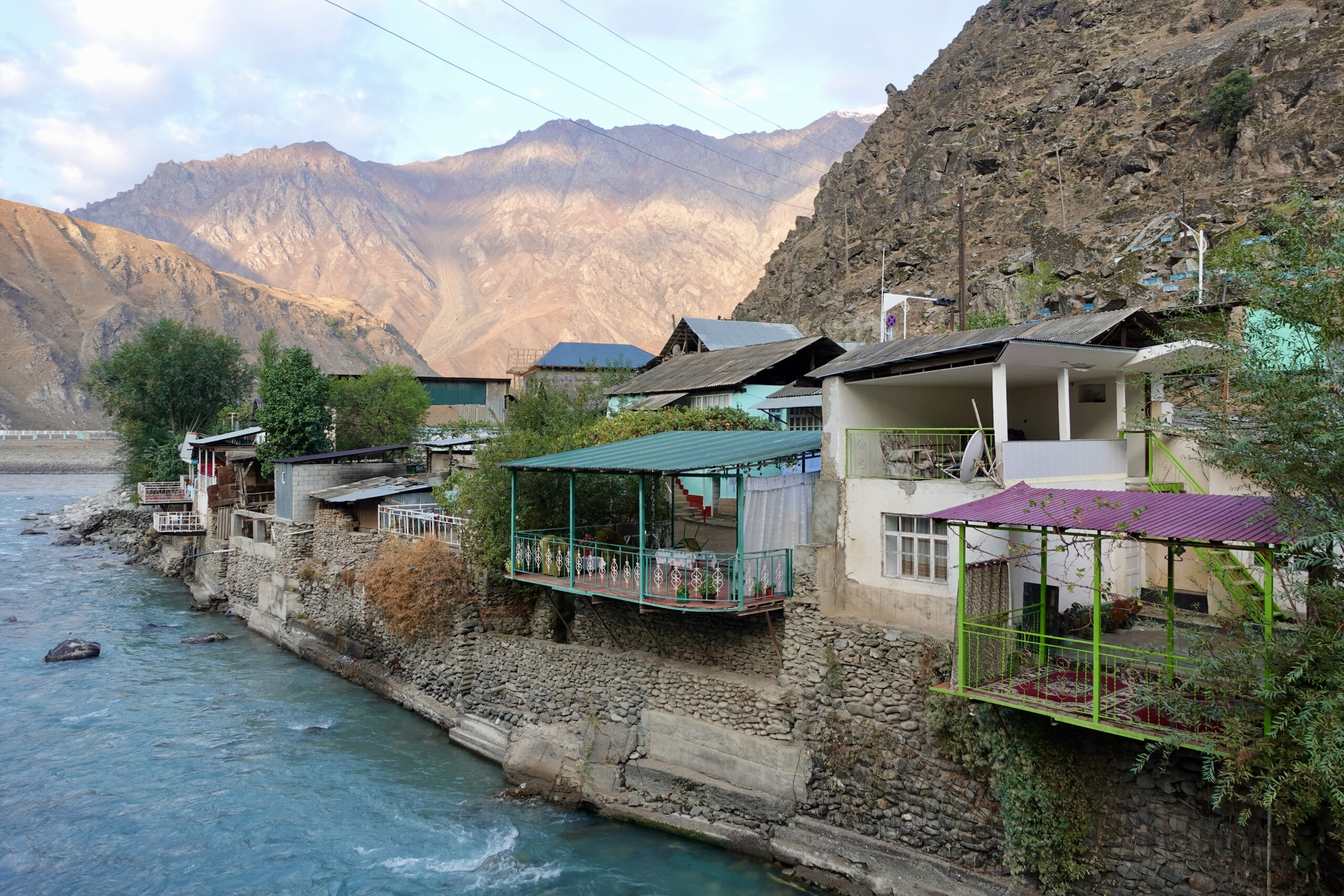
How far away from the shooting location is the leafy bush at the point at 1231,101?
42.2m

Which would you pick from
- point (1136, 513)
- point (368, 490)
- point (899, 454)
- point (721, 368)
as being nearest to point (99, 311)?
point (368, 490)

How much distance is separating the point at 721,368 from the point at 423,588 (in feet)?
51.2

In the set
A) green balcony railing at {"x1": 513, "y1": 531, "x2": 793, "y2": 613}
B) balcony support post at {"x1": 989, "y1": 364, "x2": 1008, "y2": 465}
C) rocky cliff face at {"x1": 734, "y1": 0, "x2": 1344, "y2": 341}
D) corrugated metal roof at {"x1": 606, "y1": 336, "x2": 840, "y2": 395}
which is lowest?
green balcony railing at {"x1": 513, "y1": 531, "x2": 793, "y2": 613}

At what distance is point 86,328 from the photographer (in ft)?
420

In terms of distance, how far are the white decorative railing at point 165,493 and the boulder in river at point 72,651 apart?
1597 centimetres

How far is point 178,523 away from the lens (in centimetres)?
3575

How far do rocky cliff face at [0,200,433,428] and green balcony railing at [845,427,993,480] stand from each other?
120 meters

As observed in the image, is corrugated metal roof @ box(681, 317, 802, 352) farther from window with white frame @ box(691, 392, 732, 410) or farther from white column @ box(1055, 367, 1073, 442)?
white column @ box(1055, 367, 1073, 442)

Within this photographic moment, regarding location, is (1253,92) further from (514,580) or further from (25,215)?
(25,215)

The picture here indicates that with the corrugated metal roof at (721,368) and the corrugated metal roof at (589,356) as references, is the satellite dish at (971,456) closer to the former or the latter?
the corrugated metal roof at (721,368)

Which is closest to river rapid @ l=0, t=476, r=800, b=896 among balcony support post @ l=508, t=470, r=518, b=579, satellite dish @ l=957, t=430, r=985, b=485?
balcony support post @ l=508, t=470, r=518, b=579

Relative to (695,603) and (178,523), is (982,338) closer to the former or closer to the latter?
(695,603)

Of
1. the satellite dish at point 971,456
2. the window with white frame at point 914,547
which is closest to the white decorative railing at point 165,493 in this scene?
the window with white frame at point 914,547

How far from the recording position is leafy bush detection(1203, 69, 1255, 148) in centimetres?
4216
